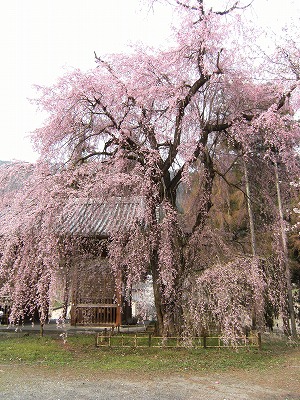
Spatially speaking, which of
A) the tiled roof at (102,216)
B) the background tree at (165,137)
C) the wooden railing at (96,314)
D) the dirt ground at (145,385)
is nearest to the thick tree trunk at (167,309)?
the background tree at (165,137)

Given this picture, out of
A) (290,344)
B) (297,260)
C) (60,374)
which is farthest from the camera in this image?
(297,260)

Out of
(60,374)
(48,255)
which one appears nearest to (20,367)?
(60,374)

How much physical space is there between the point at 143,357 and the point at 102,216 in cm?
527

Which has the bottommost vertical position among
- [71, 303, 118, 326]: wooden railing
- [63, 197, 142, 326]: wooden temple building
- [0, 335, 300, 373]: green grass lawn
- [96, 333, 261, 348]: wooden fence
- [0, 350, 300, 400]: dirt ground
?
[0, 350, 300, 400]: dirt ground

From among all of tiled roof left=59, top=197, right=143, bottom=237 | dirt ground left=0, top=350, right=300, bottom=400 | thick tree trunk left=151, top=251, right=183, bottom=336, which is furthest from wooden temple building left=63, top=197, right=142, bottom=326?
dirt ground left=0, top=350, right=300, bottom=400

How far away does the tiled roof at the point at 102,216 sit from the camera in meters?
8.09

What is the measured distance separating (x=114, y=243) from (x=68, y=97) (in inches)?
148

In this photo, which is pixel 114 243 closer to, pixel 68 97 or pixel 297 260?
pixel 68 97

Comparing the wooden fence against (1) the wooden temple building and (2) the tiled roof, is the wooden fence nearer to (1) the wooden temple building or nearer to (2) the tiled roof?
(1) the wooden temple building

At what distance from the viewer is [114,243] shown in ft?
27.8

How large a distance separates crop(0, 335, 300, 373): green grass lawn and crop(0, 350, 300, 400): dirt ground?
48 centimetres

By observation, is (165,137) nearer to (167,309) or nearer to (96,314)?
(167,309)

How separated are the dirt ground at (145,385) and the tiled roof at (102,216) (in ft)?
10.2

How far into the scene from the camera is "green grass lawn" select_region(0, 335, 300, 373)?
24.3 ft
